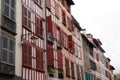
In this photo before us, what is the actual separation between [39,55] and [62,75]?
605 centimetres

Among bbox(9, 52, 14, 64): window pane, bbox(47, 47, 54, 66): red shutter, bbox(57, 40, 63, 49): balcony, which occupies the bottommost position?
bbox(9, 52, 14, 64): window pane

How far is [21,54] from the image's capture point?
73.5 feet

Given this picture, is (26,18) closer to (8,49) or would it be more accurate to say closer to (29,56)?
(29,56)

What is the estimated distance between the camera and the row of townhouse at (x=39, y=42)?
67.8ft

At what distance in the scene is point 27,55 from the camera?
76.9 ft

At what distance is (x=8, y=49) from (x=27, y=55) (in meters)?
3.12

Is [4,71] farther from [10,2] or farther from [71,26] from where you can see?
[71,26]

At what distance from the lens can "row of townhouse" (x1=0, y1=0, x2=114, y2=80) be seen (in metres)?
20.7

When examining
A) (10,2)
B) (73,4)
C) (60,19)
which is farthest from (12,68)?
(73,4)

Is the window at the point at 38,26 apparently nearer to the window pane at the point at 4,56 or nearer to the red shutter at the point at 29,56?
the red shutter at the point at 29,56

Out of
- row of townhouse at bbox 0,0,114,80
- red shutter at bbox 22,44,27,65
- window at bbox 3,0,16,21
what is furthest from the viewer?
red shutter at bbox 22,44,27,65

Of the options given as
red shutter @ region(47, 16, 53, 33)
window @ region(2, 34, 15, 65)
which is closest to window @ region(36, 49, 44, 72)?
red shutter @ region(47, 16, 53, 33)

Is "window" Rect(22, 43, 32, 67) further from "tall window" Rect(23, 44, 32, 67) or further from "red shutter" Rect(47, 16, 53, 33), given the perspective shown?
"red shutter" Rect(47, 16, 53, 33)

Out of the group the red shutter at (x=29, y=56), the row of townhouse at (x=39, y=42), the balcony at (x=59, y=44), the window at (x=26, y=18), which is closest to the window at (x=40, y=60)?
the row of townhouse at (x=39, y=42)
